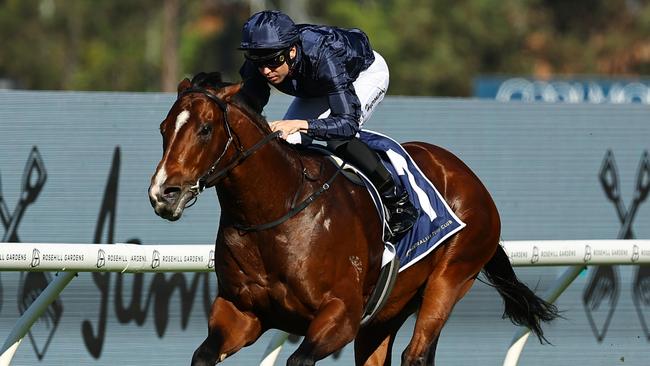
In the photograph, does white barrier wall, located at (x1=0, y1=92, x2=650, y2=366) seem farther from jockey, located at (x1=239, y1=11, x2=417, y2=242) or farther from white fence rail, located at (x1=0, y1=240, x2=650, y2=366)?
jockey, located at (x1=239, y1=11, x2=417, y2=242)

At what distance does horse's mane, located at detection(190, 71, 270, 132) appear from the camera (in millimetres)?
4316

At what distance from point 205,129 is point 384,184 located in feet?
3.62

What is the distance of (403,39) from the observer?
32938mm

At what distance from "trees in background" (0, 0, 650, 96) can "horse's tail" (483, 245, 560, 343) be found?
2480cm

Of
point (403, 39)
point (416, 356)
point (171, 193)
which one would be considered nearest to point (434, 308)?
point (416, 356)

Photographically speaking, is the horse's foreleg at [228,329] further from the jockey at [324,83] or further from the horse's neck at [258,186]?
the jockey at [324,83]

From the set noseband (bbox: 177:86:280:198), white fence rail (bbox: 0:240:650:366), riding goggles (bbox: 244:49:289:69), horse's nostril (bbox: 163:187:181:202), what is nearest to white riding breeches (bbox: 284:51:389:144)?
riding goggles (bbox: 244:49:289:69)

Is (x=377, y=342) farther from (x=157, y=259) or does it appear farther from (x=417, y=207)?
(x=157, y=259)

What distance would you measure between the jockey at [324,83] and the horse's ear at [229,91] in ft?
0.69

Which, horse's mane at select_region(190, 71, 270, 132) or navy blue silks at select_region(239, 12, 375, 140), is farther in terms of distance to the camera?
navy blue silks at select_region(239, 12, 375, 140)

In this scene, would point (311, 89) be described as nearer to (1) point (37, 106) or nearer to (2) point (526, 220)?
(1) point (37, 106)

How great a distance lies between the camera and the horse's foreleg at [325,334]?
14.4 ft

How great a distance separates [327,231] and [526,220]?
2.62 metres

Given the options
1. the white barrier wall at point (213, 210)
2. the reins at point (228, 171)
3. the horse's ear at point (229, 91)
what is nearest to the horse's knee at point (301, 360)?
the reins at point (228, 171)
